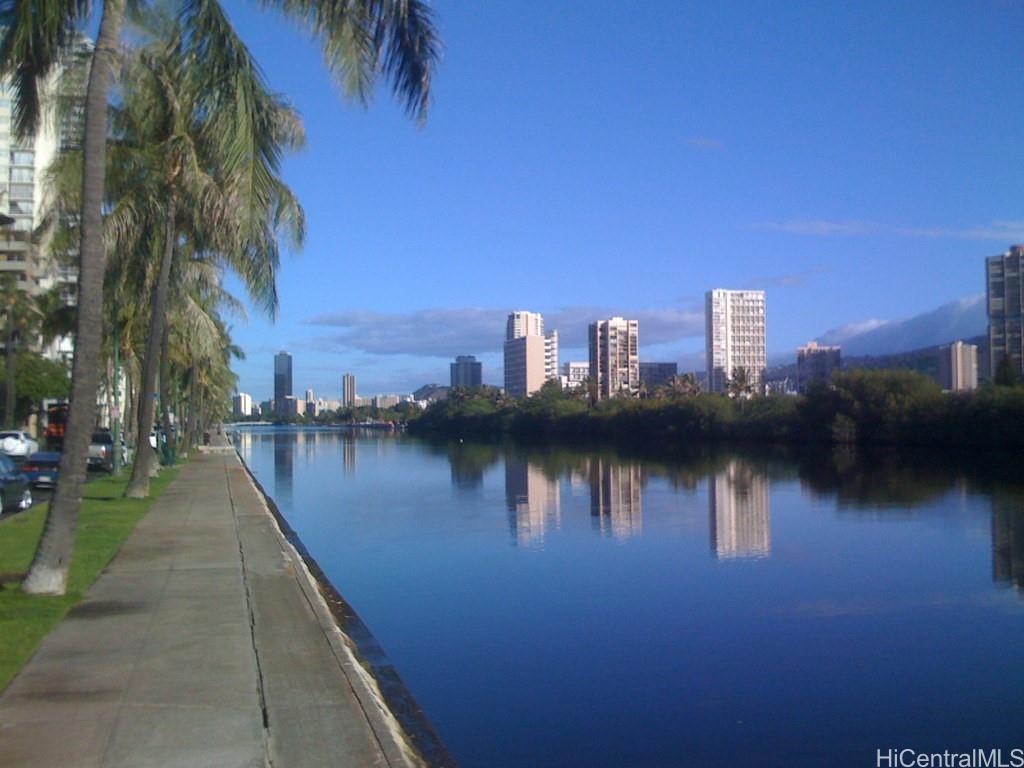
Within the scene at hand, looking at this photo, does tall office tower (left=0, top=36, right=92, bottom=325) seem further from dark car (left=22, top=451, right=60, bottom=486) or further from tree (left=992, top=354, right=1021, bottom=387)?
tree (left=992, top=354, right=1021, bottom=387)

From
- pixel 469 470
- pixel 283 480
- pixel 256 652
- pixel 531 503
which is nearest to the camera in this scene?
pixel 256 652

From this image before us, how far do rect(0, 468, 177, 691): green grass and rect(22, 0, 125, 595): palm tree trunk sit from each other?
0.68m

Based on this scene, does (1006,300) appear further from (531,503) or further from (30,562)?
(30,562)

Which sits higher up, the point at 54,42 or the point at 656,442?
the point at 54,42

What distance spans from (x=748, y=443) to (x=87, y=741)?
3371 inches

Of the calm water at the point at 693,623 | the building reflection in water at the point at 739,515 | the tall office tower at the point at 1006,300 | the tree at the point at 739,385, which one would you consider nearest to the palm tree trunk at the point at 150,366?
the calm water at the point at 693,623

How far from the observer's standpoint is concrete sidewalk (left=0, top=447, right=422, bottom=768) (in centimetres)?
720

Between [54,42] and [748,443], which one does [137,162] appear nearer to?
[54,42]

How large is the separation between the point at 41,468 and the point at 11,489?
7.62 meters

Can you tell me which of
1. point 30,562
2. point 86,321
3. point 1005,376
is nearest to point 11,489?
point 30,562

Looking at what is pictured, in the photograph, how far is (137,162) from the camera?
80.6ft

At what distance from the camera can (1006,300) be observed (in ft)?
391

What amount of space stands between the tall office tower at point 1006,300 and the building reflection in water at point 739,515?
81.2 m

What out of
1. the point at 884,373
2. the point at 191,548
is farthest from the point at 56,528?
the point at 884,373
